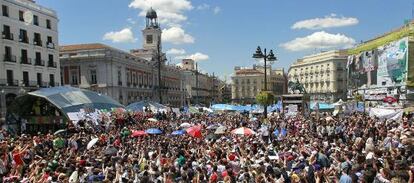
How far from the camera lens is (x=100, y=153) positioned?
1712cm

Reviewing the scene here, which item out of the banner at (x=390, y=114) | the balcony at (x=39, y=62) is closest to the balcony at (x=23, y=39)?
the balcony at (x=39, y=62)

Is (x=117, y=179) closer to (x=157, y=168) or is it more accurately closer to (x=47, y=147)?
(x=157, y=168)

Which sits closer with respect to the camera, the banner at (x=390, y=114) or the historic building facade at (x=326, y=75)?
the banner at (x=390, y=114)

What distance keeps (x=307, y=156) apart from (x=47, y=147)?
424 inches

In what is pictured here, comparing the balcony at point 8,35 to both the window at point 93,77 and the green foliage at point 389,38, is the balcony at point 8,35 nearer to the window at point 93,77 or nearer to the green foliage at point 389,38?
the window at point 93,77

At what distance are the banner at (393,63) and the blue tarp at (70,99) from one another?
34.6 metres

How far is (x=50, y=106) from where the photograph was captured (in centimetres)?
2688

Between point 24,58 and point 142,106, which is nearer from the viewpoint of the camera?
point 142,106

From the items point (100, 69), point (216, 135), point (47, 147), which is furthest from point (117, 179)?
point (100, 69)

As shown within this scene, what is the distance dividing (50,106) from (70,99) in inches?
128

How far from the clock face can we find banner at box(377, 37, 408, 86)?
38014mm

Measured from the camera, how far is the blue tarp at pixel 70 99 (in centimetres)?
2355

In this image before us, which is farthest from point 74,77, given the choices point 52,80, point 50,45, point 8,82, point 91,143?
point 91,143

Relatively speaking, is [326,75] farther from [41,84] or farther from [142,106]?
[142,106]
